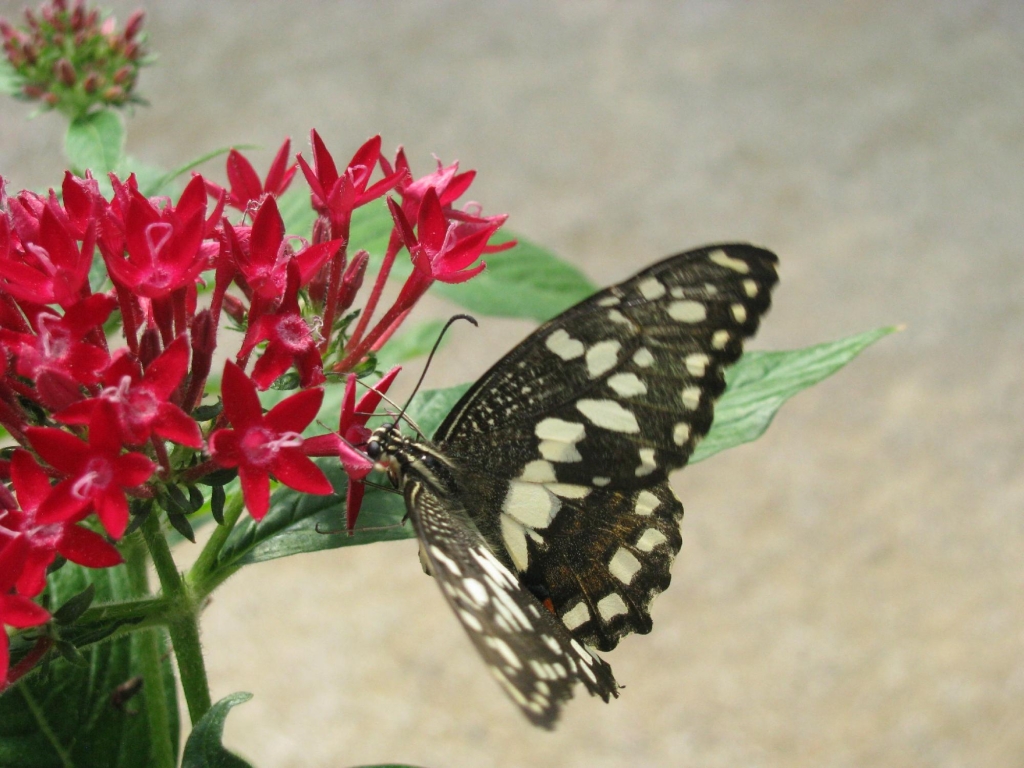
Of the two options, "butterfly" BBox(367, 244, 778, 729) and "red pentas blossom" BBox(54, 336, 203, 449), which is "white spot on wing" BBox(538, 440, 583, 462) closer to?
"butterfly" BBox(367, 244, 778, 729)

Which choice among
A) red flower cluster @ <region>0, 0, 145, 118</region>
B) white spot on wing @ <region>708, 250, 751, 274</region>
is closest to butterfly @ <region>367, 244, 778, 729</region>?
white spot on wing @ <region>708, 250, 751, 274</region>

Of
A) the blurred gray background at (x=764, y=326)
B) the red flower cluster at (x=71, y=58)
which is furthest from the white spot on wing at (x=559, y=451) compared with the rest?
the blurred gray background at (x=764, y=326)

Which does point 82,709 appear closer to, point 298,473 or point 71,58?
point 298,473

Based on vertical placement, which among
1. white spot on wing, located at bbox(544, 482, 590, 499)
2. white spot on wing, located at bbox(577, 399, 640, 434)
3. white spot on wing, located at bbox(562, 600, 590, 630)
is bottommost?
white spot on wing, located at bbox(562, 600, 590, 630)

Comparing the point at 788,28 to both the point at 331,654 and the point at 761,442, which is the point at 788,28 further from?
the point at 331,654

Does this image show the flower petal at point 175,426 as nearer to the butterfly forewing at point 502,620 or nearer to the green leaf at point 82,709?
Answer: the butterfly forewing at point 502,620

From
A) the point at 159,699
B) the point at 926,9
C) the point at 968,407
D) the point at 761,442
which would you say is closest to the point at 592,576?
the point at 159,699
